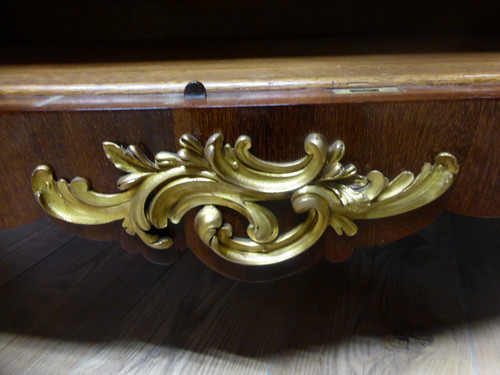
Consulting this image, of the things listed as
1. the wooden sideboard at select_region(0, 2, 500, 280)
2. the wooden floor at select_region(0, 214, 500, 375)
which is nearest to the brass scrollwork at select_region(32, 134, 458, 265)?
the wooden sideboard at select_region(0, 2, 500, 280)

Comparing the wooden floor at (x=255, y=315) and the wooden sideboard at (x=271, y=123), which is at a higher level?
the wooden sideboard at (x=271, y=123)

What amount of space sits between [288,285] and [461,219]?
13.9 inches

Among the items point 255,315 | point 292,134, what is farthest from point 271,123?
point 255,315

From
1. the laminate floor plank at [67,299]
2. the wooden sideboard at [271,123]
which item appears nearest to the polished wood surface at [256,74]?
the wooden sideboard at [271,123]

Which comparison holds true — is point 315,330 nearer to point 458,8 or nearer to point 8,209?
point 8,209

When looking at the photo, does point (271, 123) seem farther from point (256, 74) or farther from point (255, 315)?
point (255, 315)

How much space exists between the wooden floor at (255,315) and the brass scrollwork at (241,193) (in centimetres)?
13

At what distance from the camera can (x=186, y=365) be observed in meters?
0.43

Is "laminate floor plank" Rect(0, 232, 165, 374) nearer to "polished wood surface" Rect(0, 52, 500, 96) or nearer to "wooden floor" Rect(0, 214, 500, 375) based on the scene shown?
"wooden floor" Rect(0, 214, 500, 375)

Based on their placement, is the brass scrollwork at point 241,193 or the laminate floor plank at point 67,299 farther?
the laminate floor plank at point 67,299

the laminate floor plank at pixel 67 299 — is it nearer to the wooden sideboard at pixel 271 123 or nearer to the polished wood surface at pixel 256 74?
the wooden sideboard at pixel 271 123

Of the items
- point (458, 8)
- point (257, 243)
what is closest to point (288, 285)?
point (257, 243)

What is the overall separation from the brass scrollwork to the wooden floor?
13cm

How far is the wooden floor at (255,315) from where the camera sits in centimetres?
43
